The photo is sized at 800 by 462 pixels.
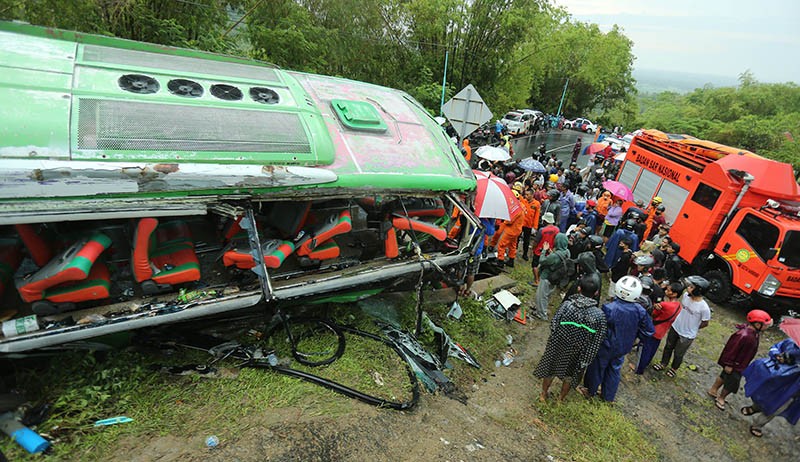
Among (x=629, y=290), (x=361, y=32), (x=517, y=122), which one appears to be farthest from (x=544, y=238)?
(x=517, y=122)

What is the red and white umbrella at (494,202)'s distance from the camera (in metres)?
5.57

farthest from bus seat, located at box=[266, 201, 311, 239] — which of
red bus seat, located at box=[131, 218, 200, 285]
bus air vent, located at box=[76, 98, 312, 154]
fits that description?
red bus seat, located at box=[131, 218, 200, 285]

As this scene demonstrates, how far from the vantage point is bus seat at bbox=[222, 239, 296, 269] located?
3350 millimetres

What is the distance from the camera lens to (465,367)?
4496 millimetres

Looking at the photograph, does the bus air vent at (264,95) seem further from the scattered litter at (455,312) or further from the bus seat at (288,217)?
the scattered litter at (455,312)

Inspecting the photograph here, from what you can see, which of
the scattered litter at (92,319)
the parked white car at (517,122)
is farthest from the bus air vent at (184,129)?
the parked white car at (517,122)

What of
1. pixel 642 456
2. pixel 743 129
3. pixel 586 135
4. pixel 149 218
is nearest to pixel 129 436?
pixel 149 218

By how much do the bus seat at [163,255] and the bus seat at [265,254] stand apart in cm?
28

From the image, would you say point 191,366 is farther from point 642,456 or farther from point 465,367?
point 642,456

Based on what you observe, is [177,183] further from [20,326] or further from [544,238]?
[544,238]

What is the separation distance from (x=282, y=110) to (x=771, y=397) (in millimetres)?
5937

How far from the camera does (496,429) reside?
12.2 feet

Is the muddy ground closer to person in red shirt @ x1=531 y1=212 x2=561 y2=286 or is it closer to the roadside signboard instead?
person in red shirt @ x1=531 y1=212 x2=561 y2=286

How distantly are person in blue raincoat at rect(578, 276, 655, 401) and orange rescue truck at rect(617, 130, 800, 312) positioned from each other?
4.34 metres
